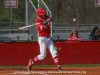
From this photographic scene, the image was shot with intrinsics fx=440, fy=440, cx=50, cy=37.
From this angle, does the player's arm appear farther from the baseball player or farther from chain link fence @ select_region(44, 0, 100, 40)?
chain link fence @ select_region(44, 0, 100, 40)

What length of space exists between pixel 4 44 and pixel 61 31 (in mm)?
3341

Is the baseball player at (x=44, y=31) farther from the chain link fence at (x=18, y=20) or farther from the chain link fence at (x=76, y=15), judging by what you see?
the chain link fence at (x=76, y=15)

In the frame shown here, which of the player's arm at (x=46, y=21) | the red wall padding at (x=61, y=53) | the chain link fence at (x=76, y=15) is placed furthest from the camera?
the chain link fence at (x=76, y=15)

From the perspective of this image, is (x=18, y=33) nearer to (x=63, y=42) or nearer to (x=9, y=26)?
(x=9, y=26)

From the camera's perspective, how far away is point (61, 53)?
53.0 feet

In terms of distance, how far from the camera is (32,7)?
16953mm

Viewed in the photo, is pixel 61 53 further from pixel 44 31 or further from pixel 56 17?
pixel 56 17

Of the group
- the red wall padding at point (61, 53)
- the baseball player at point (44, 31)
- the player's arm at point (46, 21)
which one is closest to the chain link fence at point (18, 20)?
the red wall padding at point (61, 53)

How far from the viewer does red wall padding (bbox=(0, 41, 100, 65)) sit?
16.0m

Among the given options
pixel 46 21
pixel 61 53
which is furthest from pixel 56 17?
pixel 46 21

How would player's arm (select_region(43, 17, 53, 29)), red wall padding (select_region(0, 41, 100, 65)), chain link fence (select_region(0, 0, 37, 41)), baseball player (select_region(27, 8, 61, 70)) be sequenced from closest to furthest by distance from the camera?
player's arm (select_region(43, 17, 53, 29)), baseball player (select_region(27, 8, 61, 70)), red wall padding (select_region(0, 41, 100, 65)), chain link fence (select_region(0, 0, 37, 41))

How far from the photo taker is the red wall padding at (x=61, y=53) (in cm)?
1599

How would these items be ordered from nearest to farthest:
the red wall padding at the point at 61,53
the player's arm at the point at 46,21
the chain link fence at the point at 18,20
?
1. the player's arm at the point at 46,21
2. the red wall padding at the point at 61,53
3. the chain link fence at the point at 18,20

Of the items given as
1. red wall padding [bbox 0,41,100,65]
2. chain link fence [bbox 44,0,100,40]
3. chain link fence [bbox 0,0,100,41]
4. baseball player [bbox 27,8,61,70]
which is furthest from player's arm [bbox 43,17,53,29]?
chain link fence [bbox 44,0,100,40]
